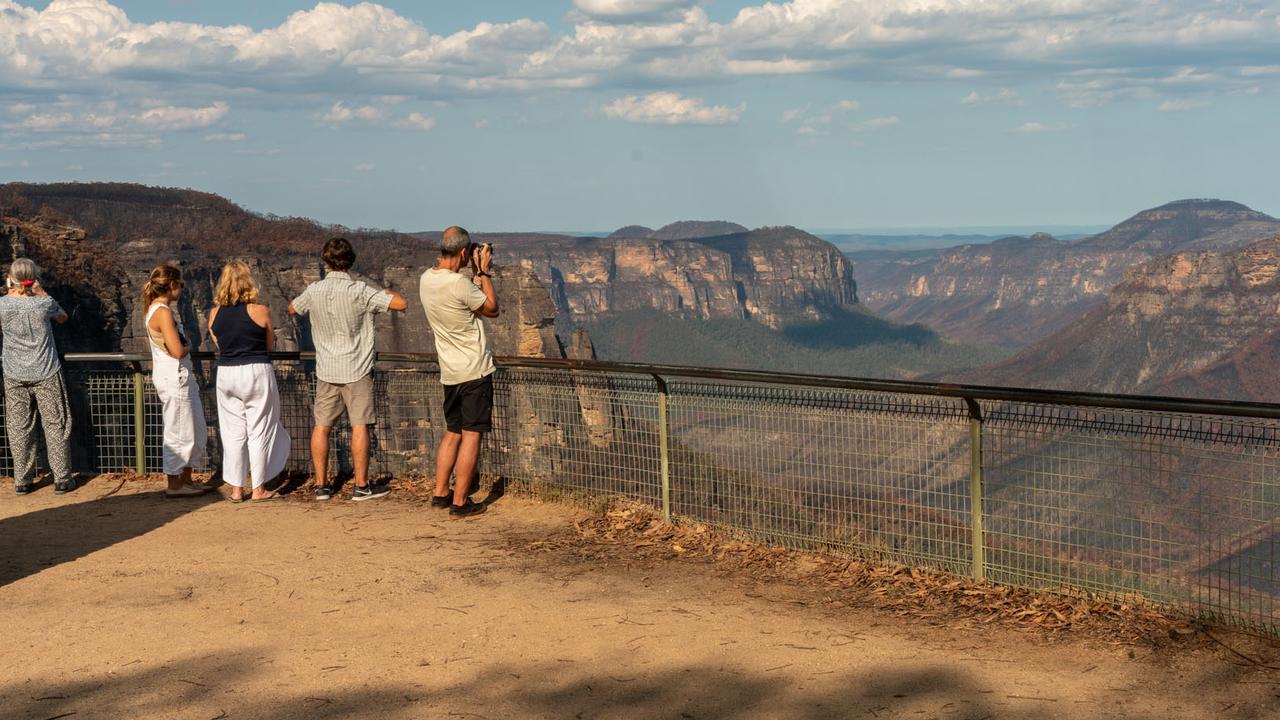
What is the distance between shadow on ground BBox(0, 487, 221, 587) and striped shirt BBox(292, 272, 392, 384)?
6.24 ft

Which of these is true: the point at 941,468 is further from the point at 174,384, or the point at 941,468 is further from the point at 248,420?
the point at 174,384

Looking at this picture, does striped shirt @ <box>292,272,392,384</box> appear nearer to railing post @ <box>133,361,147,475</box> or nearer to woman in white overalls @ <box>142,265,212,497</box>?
woman in white overalls @ <box>142,265,212,497</box>

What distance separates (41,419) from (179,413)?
1599 millimetres

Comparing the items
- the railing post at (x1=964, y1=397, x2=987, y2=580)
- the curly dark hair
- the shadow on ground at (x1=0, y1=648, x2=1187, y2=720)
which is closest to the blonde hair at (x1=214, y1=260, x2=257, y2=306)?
the curly dark hair

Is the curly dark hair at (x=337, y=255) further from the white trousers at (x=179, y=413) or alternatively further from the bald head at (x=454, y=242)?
A: the white trousers at (x=179, y=413)

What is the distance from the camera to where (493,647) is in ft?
23.9

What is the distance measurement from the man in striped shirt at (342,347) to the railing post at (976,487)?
4914mm

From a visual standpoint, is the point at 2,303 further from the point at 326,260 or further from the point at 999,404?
the point at 999,404

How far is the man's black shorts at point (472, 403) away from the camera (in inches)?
410

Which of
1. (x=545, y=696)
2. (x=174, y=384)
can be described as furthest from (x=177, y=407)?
(x=545, y=696)

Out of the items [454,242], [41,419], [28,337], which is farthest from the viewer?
[41,419]

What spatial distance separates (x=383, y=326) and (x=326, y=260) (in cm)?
9146

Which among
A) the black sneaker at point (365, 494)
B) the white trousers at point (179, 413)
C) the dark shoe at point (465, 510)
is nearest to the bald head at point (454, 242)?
the dark shoe at point (465, 510)

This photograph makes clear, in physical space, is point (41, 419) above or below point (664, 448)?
above
